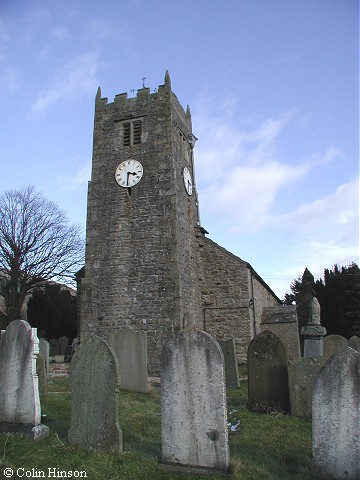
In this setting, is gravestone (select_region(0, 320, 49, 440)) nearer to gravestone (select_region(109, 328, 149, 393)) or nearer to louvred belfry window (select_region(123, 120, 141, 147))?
gravestone (select_region(109, 328, 149, 393))

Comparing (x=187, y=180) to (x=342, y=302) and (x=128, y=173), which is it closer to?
(x=128, y=173)

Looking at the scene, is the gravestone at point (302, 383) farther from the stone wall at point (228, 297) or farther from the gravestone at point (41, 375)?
the stone wall at point (228, 297)

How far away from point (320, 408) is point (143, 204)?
1304 centimetres

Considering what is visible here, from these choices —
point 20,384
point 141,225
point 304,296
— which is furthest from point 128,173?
point 304,296

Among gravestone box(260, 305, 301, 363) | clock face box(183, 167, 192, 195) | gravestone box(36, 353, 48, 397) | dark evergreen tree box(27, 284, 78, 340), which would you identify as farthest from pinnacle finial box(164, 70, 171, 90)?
dark evergreen tree box(27, 284, 78, 340)

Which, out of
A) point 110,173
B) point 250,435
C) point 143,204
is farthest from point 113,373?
point 110,173

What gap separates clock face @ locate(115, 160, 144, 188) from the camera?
16.9 m

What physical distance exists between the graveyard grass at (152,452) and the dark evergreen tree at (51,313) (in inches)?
928

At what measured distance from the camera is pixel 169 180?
1645 centimetres

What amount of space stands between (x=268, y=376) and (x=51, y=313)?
82.7 ft

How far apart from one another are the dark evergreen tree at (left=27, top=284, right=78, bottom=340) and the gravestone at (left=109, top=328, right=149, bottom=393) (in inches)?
827

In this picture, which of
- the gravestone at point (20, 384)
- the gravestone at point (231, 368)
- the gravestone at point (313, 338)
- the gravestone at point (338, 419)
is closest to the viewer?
the gravestone at point (338, 419)

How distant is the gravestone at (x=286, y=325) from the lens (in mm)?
16094

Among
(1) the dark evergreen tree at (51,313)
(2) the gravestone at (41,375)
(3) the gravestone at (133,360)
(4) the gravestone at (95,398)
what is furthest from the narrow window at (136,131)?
(1) the dark evergreen tree at (51,313)
